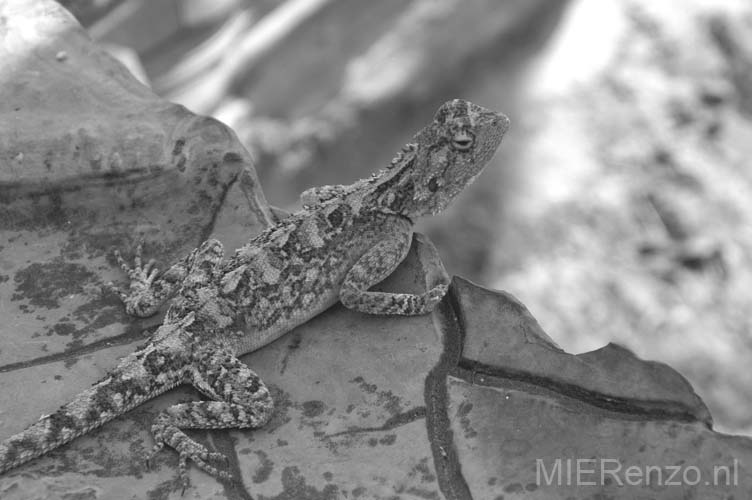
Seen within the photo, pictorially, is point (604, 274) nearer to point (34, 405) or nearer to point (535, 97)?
point (535, 97)

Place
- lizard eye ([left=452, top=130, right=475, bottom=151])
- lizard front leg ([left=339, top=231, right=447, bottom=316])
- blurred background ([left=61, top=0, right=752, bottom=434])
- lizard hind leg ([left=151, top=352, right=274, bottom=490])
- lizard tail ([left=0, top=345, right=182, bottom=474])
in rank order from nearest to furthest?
lizard tail ([left=0, top=345, right=182, bottom=474]), lizard hind leg ([left=151, top=352, right=274, bottom=490]), lizard front leg ([left=339, top=231, right=447, bottom=316]), lizard eye ([left=452, top=130, right=475, bottom=151]), blurred background ([left=61, top=0, right=752, bottom=434])

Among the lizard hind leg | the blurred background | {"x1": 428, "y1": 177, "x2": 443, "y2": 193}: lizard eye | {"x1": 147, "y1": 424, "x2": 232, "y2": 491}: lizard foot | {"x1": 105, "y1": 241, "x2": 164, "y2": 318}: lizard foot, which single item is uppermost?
the blurred background

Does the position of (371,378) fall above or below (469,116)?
below

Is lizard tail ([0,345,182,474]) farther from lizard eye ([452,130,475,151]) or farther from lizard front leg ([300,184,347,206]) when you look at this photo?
lizard eye ([452,130,475,151])

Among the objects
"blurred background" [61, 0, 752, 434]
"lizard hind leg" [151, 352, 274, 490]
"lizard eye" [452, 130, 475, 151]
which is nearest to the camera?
"lizard hind leg" [151, 352, 274, 490]

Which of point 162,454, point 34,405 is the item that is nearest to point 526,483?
point 162,454

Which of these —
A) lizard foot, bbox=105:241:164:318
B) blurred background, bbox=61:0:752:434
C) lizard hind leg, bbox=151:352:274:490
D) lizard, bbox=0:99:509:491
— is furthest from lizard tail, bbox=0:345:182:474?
blurred background, bbox=61:0:752:434

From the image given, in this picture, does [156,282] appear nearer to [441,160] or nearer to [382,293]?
[382,293]
